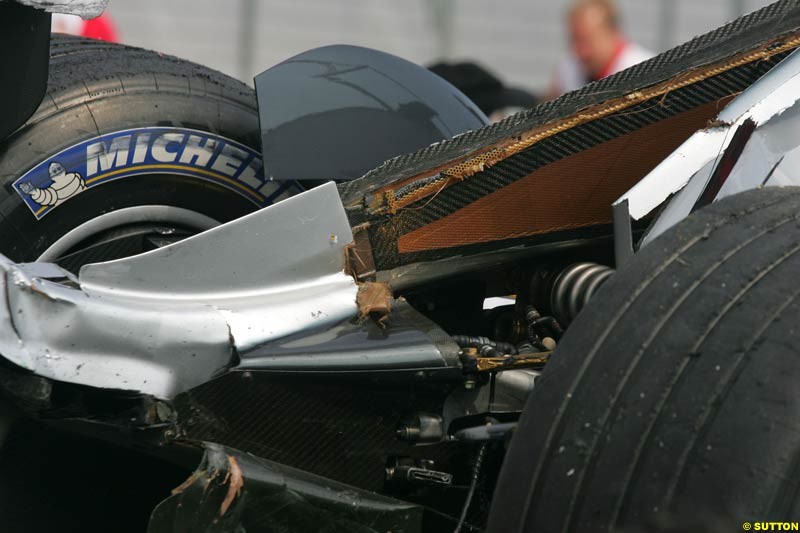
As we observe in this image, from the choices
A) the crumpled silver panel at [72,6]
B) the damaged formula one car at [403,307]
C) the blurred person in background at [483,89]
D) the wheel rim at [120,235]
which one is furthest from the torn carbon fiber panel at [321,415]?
the blurred person in background at [483,89]

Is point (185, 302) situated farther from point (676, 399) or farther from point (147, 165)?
point (676, 399)

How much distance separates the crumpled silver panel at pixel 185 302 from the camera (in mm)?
1989

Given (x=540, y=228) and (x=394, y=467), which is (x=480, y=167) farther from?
(x=394, y=467)

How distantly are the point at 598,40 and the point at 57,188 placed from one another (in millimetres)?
4060

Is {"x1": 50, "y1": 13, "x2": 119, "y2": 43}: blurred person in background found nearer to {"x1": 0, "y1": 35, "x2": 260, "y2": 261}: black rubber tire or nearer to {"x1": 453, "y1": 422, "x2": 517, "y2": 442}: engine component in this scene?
{"x1": 0, "y1": 35, "x2": 260, "y2": 261}: black rubber tire

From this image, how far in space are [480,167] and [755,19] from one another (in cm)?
73

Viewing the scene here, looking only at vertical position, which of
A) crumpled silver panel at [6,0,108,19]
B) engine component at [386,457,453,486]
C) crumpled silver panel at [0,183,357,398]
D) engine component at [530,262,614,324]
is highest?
crumpled silver panel at [6,0,108,19]

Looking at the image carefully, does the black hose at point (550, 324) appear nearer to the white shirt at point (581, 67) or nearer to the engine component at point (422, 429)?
the engine component at point (422, 429)

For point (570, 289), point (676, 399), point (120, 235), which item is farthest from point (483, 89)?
point (676, 399)

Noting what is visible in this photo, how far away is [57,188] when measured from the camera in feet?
8.50

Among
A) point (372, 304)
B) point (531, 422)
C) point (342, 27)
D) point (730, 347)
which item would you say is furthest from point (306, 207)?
point (342, 27)

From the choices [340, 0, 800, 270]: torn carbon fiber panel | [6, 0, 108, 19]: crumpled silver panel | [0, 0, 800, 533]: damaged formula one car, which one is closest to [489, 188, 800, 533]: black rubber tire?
[0, 0, 800, 533]: damaged formula one car

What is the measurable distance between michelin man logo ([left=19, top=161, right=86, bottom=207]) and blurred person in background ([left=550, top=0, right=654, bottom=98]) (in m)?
3.89

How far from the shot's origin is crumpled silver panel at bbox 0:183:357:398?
6.53 ft
